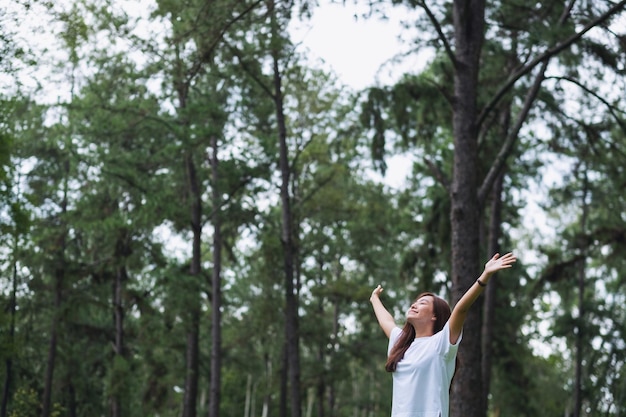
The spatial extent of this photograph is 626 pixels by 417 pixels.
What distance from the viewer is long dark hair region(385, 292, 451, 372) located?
16.5ft

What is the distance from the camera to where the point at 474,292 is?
4.72 m

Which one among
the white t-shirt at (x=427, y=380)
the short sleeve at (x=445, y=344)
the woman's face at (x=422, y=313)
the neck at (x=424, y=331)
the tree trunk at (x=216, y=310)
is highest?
the tree trunk at (x=216, y=310)

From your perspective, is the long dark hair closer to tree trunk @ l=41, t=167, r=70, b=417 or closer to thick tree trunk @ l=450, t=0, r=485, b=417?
thick tree trunk @ l=450, t=0, r=485, b=417

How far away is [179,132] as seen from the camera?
1877cm

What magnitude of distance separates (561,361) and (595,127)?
106ft

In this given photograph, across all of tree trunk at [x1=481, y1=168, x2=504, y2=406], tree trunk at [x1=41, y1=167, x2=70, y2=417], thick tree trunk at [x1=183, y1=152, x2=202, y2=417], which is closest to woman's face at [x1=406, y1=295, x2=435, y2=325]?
tree trunk at [x1=481, y1=168, x2=504, y2=406]

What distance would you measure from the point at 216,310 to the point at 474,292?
610 inches

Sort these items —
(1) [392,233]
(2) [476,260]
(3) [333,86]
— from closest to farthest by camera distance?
(2) [476,260] → (3) [333,86] → (1) [392,233]

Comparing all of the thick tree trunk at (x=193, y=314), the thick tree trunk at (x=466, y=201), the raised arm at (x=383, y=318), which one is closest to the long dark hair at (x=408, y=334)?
the raised arm at (x=383, y=318)

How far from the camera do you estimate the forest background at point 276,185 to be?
1201 cm

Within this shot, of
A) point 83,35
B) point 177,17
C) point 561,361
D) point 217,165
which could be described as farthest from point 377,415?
point 83,35

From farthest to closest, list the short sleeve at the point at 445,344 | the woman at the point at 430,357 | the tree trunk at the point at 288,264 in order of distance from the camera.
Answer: the tree trunk at the point at 288,264 → the short sleeve at the point at 445,344 → the woman at the point at 430,357

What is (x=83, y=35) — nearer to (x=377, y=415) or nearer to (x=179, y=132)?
(x=179, y=132)

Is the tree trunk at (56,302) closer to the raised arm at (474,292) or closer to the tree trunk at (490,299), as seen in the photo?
the tree trunk at (490,299)
